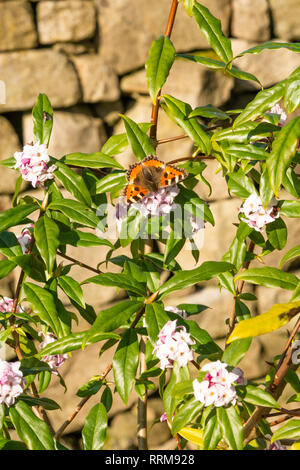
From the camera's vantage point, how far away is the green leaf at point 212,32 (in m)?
1.19

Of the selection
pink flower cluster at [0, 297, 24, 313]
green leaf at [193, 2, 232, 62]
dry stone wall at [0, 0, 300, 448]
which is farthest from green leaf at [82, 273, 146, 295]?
dry stone wall at [0, 0, 300, 448]

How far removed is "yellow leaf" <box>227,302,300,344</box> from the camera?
0.91m

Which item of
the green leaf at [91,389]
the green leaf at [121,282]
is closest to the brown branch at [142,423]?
the green leaf at [91,389]

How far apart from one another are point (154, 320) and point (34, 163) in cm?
38

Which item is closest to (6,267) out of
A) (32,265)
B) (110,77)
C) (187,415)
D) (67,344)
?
(32,265)

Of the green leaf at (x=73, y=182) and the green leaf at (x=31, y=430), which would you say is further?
the green leaf at (x=73, y=182)

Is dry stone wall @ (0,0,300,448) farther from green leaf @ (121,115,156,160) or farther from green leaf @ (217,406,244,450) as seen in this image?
green leaf @ (217,406,244,450)

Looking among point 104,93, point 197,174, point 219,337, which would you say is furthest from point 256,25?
point 197,174

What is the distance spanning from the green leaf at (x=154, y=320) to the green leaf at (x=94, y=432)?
0.23 meters

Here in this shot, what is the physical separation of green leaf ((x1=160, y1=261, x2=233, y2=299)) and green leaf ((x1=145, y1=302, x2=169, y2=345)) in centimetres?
3

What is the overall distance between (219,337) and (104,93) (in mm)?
1203

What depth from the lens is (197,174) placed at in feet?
4.14

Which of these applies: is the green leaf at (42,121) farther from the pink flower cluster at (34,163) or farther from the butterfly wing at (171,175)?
the butterfly wing at (171,175)
